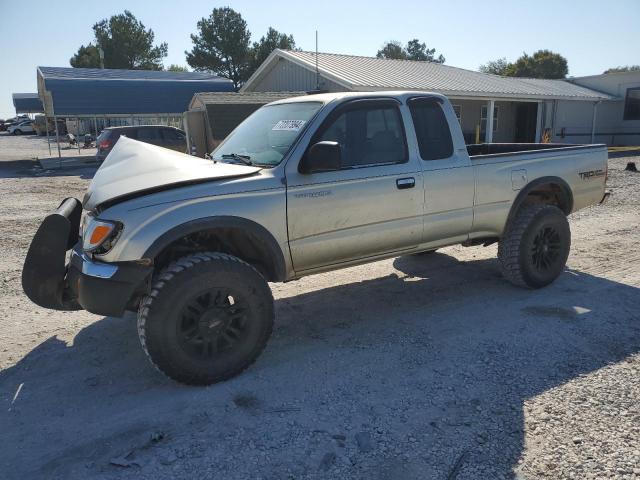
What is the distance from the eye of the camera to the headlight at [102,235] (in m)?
3.30

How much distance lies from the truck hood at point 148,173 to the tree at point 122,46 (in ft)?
245

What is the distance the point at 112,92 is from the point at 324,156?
87.8ft

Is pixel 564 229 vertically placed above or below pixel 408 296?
above

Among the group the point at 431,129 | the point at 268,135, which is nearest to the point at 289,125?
the point at 268,135

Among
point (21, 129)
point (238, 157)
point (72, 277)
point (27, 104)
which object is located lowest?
point (72, 277)

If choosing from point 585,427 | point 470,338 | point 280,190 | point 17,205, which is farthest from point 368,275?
point 17,205

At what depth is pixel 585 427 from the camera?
3.01 meters

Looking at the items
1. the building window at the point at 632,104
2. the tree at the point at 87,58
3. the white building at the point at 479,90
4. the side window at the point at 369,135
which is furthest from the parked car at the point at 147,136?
the tree at the point at 87,58

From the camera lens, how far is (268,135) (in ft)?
14.3

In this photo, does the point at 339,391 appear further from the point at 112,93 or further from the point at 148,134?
the point at 112,93

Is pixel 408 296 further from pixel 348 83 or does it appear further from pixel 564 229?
pixel 348 83

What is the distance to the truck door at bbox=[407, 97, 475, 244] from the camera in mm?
4516

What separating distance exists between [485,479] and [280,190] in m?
2.29

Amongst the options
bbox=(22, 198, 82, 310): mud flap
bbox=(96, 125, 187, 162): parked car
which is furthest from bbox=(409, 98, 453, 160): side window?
bbox=(96, 125, 187, 162): parked car
